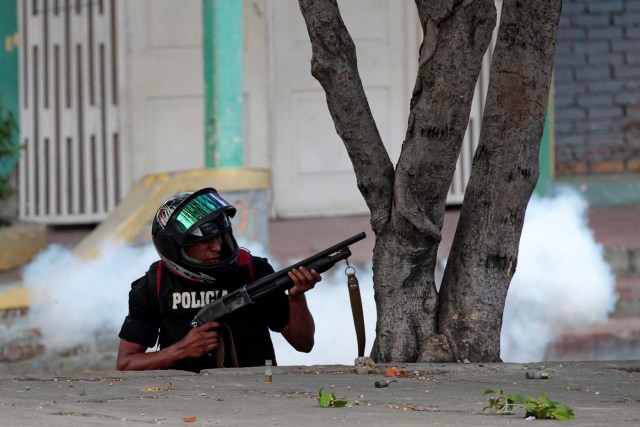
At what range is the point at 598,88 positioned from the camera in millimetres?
10750

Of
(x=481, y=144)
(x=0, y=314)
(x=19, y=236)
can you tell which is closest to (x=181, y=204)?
(x=481, y=144)

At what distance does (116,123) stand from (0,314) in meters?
2.43

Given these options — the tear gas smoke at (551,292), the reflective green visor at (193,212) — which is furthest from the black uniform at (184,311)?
the tear gas smoke at (551,292)

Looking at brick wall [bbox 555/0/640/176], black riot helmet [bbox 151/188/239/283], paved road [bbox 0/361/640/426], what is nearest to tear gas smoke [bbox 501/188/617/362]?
brick wall [bbox 555/0/640/176]

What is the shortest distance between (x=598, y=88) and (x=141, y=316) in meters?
6.48

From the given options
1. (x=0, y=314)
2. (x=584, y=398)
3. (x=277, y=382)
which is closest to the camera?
(x=584, y=398)

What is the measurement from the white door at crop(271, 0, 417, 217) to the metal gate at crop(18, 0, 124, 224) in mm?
1139

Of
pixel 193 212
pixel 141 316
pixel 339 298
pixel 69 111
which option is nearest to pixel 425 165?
pixel 193 212

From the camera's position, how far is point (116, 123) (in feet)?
31.2

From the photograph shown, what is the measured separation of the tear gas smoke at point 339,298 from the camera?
760 centimetres

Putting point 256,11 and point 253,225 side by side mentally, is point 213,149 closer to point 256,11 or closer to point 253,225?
point 253,225

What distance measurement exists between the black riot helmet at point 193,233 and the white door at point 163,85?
4.46 m

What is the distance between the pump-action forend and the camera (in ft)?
16.2

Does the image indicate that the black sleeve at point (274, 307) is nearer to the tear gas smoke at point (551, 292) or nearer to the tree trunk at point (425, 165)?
the tree trunk at point (425, 165)
